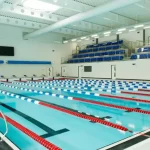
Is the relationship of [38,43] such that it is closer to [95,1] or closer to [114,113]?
[95,1]

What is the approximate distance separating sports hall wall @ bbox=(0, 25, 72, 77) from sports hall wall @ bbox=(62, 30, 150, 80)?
74.4 inches

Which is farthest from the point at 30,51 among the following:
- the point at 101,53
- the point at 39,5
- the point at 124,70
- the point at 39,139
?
the point at 39,139

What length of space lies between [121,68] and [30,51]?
394 inches

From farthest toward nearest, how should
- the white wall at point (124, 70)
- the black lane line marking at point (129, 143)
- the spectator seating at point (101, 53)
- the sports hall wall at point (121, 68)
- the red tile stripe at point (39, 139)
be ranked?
the spectator seating at point (101, 53)
the sports hall wall at point (121, 68)
the white wall at point (124, 70)
the red tile stripe at point (39, 139)
the black lane line marking at point (129, 143)

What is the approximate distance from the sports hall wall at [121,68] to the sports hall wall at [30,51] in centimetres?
189

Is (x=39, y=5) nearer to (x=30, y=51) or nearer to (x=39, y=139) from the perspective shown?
(x=30, y=51)

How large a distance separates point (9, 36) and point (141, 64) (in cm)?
1300

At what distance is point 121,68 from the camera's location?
52.5ft

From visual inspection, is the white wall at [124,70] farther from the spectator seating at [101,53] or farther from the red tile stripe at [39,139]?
the red tile stripe at [39,139]

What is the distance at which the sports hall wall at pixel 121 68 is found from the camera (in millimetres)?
14500

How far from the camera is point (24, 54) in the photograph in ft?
61.8

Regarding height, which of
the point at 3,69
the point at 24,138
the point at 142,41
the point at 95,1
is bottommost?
the point at 24,138

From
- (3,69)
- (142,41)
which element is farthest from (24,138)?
(142,41)

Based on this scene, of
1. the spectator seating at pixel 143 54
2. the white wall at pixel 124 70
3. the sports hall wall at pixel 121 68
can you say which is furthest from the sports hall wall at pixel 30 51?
the spectator seating at pixel 143 54
